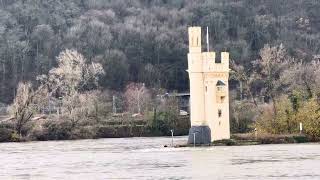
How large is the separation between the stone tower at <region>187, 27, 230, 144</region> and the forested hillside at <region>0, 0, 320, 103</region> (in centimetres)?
7041

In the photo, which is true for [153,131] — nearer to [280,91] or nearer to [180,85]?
[280,91]

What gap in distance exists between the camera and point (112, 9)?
17312 centimetres

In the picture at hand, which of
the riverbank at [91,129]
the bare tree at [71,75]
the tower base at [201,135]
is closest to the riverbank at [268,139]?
the tower base at [201,135]

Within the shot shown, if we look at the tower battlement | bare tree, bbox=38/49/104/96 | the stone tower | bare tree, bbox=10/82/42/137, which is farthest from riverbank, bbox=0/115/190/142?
the tower battlement

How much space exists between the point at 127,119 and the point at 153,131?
15.4ft

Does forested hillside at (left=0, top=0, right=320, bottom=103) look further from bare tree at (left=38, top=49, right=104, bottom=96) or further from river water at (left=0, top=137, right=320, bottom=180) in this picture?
river water at (left=0, top=137, right=320, bottom=180)

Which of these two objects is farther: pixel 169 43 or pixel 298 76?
pixel 169 43

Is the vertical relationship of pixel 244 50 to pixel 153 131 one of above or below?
above

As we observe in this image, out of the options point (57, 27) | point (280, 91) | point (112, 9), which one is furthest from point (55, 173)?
point (112, 9)

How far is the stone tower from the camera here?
65.7 metres

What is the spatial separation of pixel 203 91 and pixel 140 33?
87.1 m

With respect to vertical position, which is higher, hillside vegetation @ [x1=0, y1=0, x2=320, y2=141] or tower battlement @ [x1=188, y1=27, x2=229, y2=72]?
hillside vegetation @ [x1=0, y1=0, x2=320, y2=141]

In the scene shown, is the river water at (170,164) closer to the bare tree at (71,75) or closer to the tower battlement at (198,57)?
the tower battlement at (198,57)

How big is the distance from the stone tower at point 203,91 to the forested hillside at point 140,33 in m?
70.4
